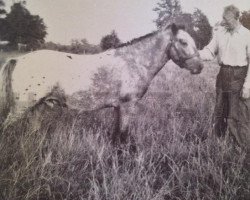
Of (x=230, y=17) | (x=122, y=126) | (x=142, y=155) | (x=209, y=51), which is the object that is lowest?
(x=142, y=155)

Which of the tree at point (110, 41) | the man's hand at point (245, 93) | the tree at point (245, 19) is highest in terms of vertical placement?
the tree at point (245, 19)

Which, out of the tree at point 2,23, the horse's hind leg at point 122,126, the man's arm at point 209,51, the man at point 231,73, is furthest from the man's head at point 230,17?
the tree at point 2,23

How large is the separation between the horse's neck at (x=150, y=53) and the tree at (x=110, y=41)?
8cm

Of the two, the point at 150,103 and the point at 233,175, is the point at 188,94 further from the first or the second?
the point at 233,175

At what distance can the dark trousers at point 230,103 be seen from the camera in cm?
225

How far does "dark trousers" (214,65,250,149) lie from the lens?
2.25 m

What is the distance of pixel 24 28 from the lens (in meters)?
2.17

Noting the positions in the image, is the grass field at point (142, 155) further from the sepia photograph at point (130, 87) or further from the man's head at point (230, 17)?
the man's head at point (230, 17)

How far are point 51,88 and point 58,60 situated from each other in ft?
0.56

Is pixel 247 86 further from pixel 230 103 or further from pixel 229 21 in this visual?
pixel 229 21

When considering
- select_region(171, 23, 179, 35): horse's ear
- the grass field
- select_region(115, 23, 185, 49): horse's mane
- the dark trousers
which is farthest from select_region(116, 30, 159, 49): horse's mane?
the dark trousers

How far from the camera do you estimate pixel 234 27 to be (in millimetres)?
2268

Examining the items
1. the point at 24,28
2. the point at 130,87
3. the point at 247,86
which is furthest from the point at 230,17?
the point at 24,28

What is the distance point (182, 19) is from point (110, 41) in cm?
46
